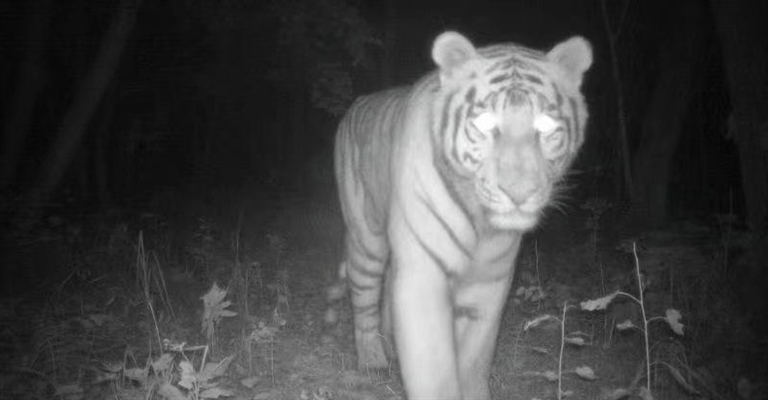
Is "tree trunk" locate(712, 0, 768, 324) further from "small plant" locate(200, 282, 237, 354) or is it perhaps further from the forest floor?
"small plant" locate(200, 282, 237, 354)

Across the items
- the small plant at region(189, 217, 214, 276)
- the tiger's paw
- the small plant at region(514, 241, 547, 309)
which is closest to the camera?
the tiger's paw

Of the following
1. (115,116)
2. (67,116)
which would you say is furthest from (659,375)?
(115,116)

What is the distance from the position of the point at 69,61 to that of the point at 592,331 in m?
7.31

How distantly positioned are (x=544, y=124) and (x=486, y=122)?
0.20 meters

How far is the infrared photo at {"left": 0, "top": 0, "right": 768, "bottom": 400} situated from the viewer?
8.31 ft

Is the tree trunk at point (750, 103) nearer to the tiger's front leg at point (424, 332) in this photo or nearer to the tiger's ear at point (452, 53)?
the tiger's front leg at point (424, 332)

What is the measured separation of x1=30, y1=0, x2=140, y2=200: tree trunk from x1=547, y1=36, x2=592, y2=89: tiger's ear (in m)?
4.33

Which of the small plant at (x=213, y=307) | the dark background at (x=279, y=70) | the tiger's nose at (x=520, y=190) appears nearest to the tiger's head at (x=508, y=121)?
the tiger's nose at (x=520, y=190)

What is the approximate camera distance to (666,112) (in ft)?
19.3

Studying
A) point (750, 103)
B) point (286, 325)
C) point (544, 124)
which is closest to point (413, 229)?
point (544, 124)

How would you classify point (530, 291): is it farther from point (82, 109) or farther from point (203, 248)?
point (82, 109)

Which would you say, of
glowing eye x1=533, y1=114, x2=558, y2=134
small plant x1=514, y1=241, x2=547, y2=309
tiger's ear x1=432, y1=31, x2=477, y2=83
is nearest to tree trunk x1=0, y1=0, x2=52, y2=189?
small plant x1=514, y1=241, x2=547, y2=309

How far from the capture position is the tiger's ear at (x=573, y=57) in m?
2.53

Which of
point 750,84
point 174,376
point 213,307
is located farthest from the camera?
point 750,84
